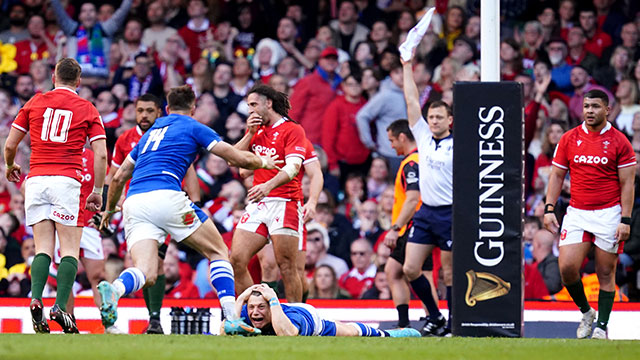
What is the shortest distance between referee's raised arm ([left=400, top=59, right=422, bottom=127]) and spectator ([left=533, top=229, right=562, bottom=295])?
9.00 ft

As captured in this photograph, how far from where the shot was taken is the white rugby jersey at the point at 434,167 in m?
10.9

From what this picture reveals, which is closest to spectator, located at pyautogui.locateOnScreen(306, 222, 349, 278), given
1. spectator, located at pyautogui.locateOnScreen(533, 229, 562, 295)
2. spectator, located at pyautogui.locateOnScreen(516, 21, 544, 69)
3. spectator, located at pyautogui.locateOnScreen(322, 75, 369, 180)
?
spectator, located at pyautogui.locateOnScreen(322, 75, 369, 180)

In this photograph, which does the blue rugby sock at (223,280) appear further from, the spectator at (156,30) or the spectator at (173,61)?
the spectator at (156,30)

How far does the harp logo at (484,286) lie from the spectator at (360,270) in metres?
4.62

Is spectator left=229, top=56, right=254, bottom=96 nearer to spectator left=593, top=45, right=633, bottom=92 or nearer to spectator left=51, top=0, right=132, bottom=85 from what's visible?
spectator left=51, top=0, right=132, bottom=85

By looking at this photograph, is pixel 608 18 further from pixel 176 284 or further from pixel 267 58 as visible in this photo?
pixel 176 284

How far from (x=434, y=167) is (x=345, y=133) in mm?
3444

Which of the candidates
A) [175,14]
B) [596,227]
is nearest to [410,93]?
[596,227]

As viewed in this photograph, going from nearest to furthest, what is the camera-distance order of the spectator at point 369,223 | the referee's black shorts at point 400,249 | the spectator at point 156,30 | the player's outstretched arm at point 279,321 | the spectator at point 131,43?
the player's outstretched arm at point 279,321 → the referee's black shorts at point 400,249 → the spectator at point 369,223 → the spectator at point 131,43 → the spectator at point 156,30

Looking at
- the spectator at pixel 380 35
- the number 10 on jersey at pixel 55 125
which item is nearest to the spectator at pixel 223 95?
the spectator at pixel 380 35

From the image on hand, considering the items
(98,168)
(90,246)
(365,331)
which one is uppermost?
(98,168)

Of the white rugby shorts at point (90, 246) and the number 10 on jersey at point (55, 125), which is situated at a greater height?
the number 10 on jersey at point (55, 125)

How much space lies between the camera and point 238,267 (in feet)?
33.1

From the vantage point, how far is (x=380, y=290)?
13016 millimetres
